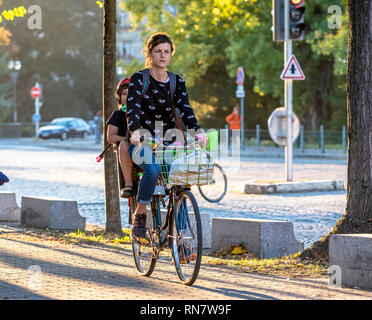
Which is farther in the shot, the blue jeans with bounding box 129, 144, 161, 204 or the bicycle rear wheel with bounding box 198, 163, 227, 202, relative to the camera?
the bicycle rear wheel with bounding box 198, 163, 227, 202

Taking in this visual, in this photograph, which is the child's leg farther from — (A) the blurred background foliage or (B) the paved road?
(A) the blurred background foliage

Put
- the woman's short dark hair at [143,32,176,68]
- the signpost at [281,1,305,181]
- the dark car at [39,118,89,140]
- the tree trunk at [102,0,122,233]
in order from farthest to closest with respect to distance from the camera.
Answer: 1. the dark car at [39,118,89,140]
2. the signpost at [281,1,305,181]
3. the tree trunk at [102,0,122,233]
4. the woman's short dark hair at [143,32,176,68]

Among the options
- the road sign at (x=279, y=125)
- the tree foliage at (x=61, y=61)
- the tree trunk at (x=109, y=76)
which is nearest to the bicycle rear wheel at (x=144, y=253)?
the tree trunk at (x=109, y=76)

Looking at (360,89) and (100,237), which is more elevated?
(360,89)

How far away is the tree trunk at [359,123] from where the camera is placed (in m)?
7.59

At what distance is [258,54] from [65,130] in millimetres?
20607

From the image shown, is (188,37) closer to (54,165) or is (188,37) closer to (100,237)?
(54,165)

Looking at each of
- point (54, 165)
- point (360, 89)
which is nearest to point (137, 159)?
point (360, 89)

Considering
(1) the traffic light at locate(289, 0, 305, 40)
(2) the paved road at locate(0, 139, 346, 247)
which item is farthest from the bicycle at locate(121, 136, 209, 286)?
(1) the traffic light at locate(289, 0, 305, 40)

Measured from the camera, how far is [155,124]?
6.93 meters

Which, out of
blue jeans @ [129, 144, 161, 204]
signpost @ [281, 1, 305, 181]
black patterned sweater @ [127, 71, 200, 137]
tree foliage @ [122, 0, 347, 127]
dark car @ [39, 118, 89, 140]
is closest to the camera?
blue jeans @ [129, 144, 161, 204]

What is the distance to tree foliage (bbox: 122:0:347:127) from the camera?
34.4 meters

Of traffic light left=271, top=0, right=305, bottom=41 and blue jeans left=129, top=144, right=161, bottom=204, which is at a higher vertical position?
traffic light left=271, top=0, right=305, bottom=41

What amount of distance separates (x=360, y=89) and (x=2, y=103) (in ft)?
192
